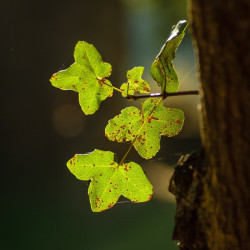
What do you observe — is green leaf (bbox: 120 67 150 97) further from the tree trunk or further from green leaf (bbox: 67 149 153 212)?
the tree trunk

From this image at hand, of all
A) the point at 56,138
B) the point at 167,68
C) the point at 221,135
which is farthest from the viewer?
the point at 56,138

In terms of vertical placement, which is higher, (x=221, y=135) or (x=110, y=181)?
(x=221, y=135)

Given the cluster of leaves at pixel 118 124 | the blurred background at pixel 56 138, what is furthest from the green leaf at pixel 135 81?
the blurred background at pixel 56 138

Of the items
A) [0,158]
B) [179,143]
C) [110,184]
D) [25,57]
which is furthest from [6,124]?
[110,184]

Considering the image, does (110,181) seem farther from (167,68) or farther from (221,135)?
(221,135)

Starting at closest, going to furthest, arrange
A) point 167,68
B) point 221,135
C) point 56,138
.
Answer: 1. point 221,135
2. point 167,68
3. point 56,138

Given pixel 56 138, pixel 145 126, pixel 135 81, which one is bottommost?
pixel 56 138

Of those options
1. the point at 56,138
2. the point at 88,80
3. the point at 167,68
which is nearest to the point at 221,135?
the point at 167,68

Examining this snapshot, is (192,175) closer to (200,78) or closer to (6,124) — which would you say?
(200,78)
